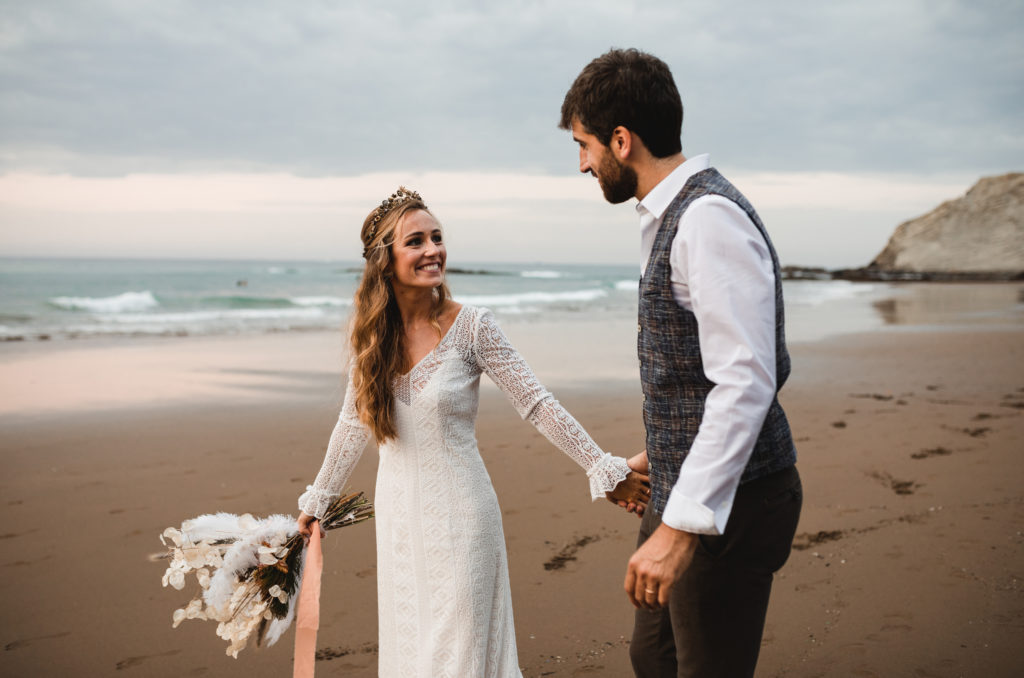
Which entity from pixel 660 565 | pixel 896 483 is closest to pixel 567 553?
pixel 896 483

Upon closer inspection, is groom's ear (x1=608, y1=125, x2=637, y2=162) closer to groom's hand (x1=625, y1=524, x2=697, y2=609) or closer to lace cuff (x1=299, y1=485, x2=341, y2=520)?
groom's hand (x1=625, y1=524, x2=697, y2=609)

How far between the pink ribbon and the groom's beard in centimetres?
161

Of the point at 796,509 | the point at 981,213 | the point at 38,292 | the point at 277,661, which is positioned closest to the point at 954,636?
the point at 796,509

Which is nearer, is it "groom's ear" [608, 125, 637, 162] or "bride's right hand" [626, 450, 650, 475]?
"groom's ear" [608, 125, 637, 162]

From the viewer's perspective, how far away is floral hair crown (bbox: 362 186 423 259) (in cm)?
294

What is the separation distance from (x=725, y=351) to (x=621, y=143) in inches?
24.4

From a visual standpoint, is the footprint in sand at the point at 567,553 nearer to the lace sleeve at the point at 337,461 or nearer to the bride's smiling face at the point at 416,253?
the lace sleeve at the point at 337,461

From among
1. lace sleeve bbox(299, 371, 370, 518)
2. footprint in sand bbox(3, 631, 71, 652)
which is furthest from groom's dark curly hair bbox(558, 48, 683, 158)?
footprint in sand bbox(3, 631, 71, 652)

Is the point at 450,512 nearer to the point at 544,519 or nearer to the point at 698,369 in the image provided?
the point at 698,369

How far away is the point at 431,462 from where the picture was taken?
2.63 m

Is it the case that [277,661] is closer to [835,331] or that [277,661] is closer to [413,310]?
[413,310]

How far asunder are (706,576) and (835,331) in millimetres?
15837

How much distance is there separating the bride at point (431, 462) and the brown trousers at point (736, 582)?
2.44ft

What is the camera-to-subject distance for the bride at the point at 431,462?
8.37 feet
